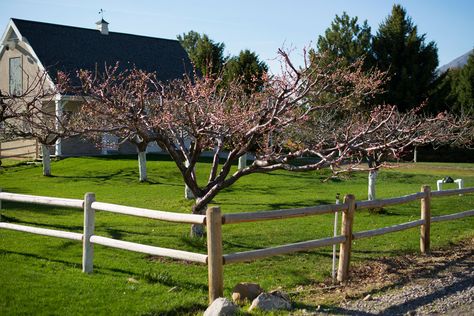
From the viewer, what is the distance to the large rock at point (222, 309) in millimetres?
6391

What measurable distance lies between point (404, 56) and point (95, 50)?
57.8ft

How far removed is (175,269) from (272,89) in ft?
12.6

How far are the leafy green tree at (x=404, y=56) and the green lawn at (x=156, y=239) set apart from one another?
9.73 metres

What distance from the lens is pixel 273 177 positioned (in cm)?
2364

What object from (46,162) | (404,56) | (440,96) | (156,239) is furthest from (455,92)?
(156,239)

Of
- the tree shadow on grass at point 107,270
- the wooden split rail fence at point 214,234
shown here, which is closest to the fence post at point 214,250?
the wooden split rail fence at point 214,234

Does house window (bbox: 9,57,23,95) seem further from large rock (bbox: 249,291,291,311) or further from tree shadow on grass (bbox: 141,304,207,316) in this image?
large rock (bbox: 249,291,291,311)

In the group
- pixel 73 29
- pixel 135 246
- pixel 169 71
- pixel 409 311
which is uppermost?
pixel 73 29

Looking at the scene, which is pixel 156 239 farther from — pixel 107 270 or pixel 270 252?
pixel 270 252

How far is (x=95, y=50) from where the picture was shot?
3078cm

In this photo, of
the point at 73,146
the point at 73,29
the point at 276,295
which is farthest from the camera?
the point at 73,29

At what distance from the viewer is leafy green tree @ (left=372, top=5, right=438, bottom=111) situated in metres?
33.0

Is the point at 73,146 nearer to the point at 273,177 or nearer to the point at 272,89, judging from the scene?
the point at 273,177

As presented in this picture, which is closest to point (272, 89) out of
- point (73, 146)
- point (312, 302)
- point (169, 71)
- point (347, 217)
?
point (347, 217)
